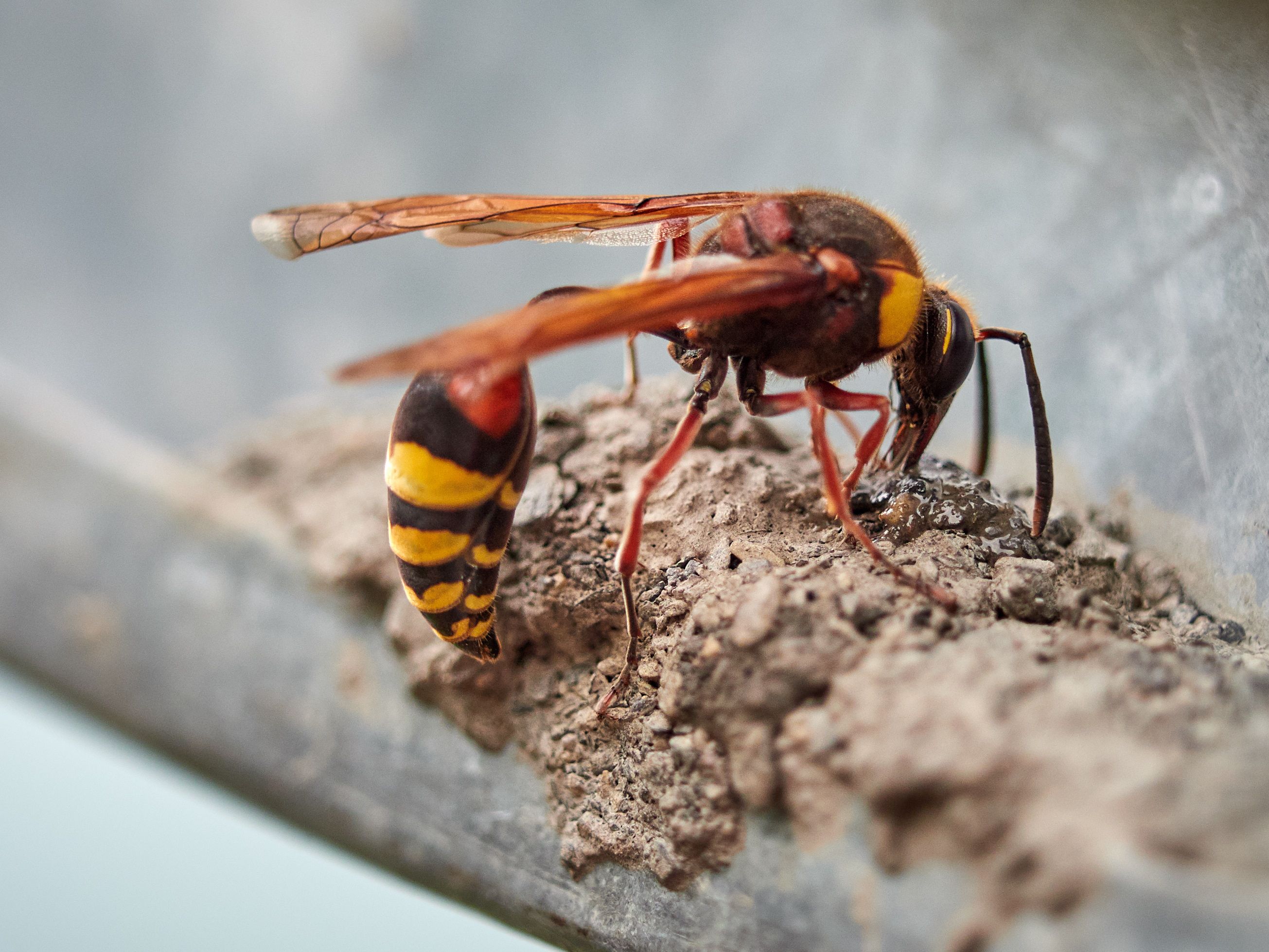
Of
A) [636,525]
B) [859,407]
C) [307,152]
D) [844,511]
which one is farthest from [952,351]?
[307,152]

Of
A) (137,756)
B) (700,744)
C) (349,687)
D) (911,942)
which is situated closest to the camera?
(911,942)

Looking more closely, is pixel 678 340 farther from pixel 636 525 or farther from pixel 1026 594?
pixel 1026 594

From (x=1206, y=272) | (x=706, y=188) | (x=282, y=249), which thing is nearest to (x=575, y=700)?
(x=282, y=249)

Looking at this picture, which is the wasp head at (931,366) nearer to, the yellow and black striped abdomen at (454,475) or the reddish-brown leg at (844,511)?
the reddish-brown leg at (844,511)

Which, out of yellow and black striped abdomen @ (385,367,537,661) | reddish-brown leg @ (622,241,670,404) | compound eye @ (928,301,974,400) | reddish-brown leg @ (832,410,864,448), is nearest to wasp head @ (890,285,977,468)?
compound eye @ (928,301,974,400)

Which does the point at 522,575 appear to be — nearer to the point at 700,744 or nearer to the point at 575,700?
the point at 575,700

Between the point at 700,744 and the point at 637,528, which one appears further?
the point at 637,528

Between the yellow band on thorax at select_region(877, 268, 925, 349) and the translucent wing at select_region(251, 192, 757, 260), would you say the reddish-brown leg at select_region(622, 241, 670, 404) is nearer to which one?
the translucent wing at select_region(251, 192, 757, 260)
